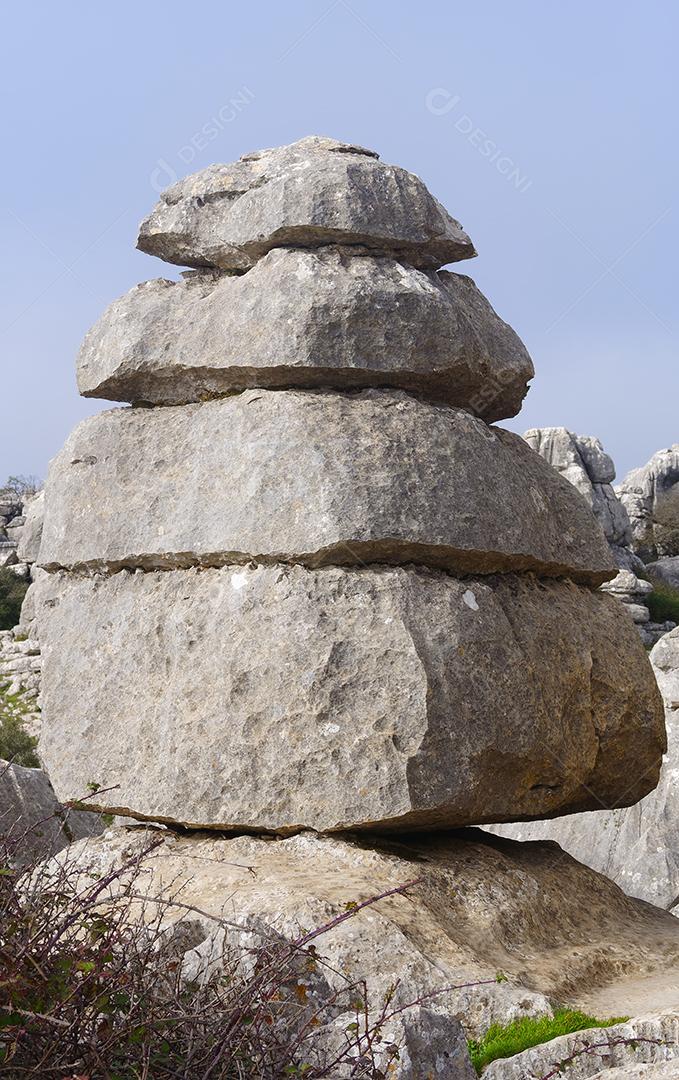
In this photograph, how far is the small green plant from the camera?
17.6ft

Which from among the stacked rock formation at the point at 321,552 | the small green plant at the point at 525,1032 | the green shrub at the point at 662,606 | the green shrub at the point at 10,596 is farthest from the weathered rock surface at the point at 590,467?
the small green plant at the point at 525,1032

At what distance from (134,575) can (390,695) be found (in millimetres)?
2082

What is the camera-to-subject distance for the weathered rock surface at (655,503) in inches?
2231

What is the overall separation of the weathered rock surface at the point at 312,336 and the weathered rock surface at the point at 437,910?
9.51 ft

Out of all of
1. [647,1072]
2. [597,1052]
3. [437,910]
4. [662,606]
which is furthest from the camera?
[662,606]

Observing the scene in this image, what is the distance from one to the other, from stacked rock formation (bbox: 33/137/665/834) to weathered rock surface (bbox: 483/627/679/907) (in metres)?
3.47

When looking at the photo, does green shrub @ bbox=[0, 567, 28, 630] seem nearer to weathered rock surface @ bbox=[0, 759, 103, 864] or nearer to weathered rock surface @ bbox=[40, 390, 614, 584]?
weathered rock surface @ bbox=[0, 759, 103, 864]

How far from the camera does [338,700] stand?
7004 mm

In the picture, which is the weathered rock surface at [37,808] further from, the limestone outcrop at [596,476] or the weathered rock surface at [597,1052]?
the limestone outcrop at [596,476]

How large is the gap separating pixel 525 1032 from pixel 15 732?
20.3m

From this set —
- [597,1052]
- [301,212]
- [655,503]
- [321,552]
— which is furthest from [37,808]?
[655,503]

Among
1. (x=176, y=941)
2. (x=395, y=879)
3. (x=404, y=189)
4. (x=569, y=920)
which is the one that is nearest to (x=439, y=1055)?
(x=176, y=941)

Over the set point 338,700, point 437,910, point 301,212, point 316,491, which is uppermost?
point 301,212

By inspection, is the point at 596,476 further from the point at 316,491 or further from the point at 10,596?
the point at 316,491
